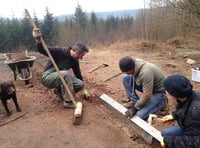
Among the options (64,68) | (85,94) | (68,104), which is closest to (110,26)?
(85,94)

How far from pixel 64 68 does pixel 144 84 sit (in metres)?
1.66

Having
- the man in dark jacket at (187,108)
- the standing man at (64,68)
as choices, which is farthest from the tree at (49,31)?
the man in dark jacket at (187,108)

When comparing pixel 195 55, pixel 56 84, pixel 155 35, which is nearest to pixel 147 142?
pixel 56 84

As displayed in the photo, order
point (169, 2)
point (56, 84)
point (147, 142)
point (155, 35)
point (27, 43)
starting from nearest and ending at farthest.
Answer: point (147, 142) → point (56, 84) → point (169, 2) → point (155, 35) → point (27, 43)

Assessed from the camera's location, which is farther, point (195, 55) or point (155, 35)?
point (155, 35)

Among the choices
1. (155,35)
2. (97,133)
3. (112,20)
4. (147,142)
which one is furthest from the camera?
(112,20)

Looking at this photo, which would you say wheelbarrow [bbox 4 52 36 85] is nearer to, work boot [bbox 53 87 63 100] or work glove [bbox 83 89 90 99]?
work boot [bbox 53 87 63 100]

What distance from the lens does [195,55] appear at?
9086mm

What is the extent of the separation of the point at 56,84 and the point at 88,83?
176cm

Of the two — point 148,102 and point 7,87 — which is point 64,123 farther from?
point 148,102

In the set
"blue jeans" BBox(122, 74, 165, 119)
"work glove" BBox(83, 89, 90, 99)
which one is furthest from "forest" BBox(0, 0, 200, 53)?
"work glove" BBox(83, 89, 90, 99)

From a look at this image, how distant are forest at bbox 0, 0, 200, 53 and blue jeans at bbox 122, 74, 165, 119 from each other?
4.35 metres

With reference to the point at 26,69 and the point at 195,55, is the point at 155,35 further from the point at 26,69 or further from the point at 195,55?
the point at 26,69

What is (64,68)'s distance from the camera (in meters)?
4.70
